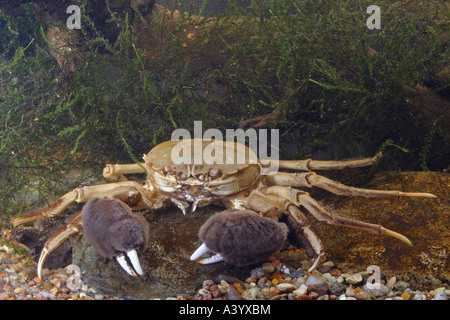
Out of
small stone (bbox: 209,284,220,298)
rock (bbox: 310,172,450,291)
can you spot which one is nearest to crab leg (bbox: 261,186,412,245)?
rock (bbox: 310,172,450,291)

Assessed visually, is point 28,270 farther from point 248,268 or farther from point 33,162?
point 248,268

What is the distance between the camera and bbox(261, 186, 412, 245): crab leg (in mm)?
2662

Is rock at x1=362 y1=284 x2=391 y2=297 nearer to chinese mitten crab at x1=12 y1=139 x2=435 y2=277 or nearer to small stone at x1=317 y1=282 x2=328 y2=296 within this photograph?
small stone at x1=317 y1=282 x2=328 y2=296

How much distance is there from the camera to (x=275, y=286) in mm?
2457

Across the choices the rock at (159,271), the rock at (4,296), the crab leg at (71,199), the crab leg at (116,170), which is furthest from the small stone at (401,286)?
the rock at (4,296)

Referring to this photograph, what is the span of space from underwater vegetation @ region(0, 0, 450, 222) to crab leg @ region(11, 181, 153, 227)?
0.36m

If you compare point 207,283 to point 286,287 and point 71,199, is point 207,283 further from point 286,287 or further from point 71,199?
point 71,199

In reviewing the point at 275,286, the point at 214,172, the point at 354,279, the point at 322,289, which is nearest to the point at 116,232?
the point at 214,172

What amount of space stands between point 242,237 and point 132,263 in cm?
83

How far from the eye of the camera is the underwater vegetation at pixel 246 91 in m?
3.82

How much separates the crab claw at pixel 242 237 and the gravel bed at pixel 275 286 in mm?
194

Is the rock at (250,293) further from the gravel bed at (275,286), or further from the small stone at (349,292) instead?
the small stone at (349,292)

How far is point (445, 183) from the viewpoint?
3264 mm
